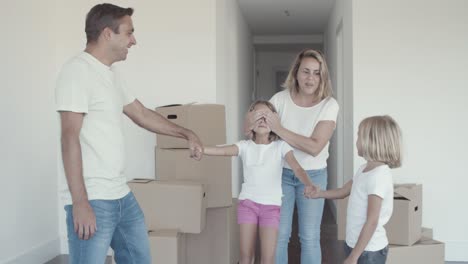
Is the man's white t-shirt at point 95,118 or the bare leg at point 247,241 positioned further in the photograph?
the bare leg at point 247,241

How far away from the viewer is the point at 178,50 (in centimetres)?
402

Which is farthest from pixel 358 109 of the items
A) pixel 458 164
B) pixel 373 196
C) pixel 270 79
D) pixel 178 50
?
pixel 270 79

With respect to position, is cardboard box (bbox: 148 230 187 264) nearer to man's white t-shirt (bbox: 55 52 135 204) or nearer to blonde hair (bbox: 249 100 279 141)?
blonde hair (bbox: 249 100 279 141)

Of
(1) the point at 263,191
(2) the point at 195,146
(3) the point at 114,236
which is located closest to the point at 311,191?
(1) the point at 263,191

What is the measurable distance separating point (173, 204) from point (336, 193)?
3.86 ft

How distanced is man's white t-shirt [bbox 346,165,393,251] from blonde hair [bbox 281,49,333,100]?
1.91ft

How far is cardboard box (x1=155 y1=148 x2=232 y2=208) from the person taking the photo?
10.9ft

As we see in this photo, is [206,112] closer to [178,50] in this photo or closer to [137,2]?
[178,50]

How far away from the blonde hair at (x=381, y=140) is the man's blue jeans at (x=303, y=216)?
20.1 inches

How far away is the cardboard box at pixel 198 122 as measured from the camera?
132 inches

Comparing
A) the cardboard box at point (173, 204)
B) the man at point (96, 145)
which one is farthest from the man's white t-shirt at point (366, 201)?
the cardboard box at point (173, 204)

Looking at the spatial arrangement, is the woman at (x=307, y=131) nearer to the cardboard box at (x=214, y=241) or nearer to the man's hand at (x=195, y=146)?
the man's hand at (x=195, y=146)

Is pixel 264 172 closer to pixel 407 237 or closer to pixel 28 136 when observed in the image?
pixel 407 237

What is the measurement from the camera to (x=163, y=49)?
4.03 metres
